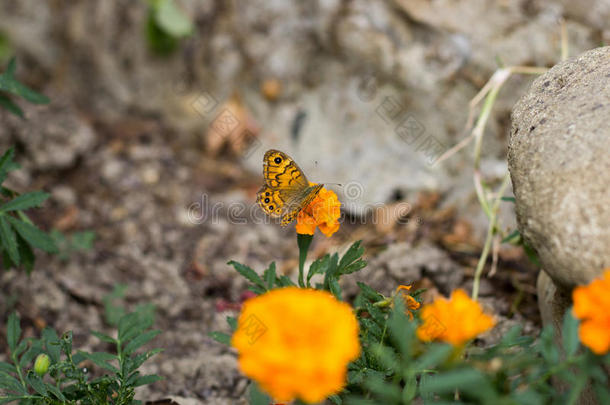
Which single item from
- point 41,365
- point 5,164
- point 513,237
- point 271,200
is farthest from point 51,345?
point 513,237

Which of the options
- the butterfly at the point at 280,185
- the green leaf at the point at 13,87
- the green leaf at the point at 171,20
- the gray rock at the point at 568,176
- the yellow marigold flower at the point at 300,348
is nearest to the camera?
the yellow marigold flower at the point at 300,348

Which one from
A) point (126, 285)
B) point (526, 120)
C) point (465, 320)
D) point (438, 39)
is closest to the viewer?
→ point (465, 320)

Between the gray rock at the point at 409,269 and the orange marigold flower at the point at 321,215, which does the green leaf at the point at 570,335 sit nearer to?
the orange marigold flower at the point at 321,215

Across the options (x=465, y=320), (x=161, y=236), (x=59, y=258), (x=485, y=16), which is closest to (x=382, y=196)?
(x=485, y=16)

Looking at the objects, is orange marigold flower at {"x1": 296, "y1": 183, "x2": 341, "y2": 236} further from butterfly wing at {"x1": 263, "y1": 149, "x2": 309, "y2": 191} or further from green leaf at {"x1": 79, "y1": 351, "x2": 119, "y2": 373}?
green leaf at {"x1": 79, "y1": 351, "x2": 119, "y2": 373}

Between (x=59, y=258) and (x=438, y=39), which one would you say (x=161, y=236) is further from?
(x=438, y=39)

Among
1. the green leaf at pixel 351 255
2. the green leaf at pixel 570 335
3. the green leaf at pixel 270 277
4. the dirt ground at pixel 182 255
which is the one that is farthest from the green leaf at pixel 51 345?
the green leaf at pixel 570 335
